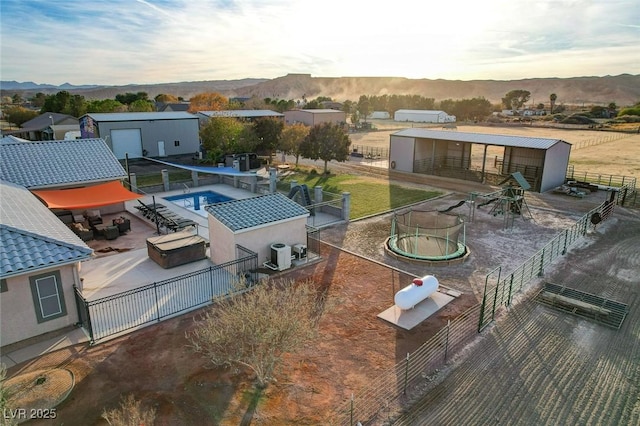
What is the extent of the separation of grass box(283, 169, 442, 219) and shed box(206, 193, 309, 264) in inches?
282

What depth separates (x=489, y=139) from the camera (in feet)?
108

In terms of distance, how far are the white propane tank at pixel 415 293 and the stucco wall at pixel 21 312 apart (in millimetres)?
10187

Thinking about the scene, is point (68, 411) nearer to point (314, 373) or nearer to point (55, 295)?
point (55, 295)

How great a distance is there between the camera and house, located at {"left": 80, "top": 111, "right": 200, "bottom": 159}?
39.3 metres

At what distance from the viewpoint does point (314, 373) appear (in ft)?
34.6

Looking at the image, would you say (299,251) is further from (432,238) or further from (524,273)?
(524,273)

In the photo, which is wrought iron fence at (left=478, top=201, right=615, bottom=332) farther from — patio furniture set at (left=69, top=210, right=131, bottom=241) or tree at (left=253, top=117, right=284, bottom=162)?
tree at (left=253, top=117, right=284, bottom=162)

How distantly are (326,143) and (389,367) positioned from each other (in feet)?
86.2

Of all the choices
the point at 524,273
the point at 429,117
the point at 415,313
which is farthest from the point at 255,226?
the point at 429,117

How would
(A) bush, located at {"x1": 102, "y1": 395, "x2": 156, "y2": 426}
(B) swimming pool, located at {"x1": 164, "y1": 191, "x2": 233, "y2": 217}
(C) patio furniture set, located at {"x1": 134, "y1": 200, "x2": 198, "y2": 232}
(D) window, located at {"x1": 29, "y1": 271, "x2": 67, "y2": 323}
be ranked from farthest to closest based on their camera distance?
(B) swimming pool, located at {"x1": 164, "y1": 191, "x2": 233, "y2": 217}
(C) patio furniture set, located at {"x1": 134, "y1": 200, "x2": 198, "y2": 232}
(D) window, located at {"x1": 29, "y1": 271, "x2": 67, "y2": 323}
(A) bush, located at {"x1": 102, "y1": 395, "x2": 156, "y2": 426}

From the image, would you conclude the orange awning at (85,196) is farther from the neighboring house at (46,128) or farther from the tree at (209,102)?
the tree at (209,102)

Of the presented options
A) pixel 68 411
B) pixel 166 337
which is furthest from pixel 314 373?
pixel 68 411

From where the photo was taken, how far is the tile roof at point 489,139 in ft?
101

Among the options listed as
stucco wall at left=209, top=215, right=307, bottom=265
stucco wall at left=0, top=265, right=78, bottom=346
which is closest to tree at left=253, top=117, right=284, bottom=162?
stucco wall at left=209, top=215, right=307, bottom=265
